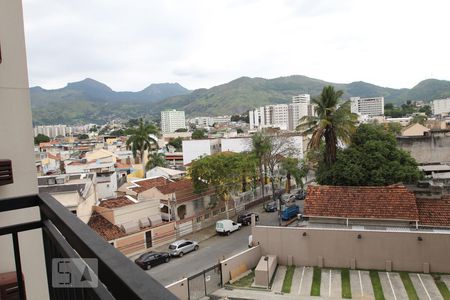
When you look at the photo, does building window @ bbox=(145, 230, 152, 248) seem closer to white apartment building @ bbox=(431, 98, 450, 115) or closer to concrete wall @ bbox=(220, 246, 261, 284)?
concrete wall @ bbox=(220, 246, 261, 284)

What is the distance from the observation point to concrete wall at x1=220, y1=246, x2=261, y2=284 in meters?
14.1

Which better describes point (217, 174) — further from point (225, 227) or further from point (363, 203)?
point (363, 203)

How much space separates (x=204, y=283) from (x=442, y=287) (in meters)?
8.40

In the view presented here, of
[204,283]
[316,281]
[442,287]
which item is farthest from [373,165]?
[204,283]

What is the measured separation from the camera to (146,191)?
2227 cm

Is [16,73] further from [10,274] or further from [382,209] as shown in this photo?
[382,209]

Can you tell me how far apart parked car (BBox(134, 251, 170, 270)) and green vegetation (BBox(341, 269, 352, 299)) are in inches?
320

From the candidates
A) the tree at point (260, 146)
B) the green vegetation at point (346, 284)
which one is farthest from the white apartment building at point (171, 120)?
the green vegetation at point (346, 284)

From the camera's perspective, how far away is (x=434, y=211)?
14.8 m

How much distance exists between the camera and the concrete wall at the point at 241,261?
46.3ft

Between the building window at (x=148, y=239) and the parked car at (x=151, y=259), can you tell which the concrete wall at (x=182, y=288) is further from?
the building window at (x=148, y=239)

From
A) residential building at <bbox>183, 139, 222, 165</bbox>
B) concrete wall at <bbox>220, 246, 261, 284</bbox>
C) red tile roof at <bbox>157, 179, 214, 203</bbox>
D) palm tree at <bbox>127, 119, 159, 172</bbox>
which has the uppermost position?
palm tree at <bbox>127, 119, 159, 172</bbox>

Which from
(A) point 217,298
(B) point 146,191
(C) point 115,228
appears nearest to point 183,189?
(B) point 146,191

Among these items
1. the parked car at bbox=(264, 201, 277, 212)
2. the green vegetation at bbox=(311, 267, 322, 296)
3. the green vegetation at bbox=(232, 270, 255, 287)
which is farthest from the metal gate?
the parked car at bbox=(264, 201, 277, 212)
